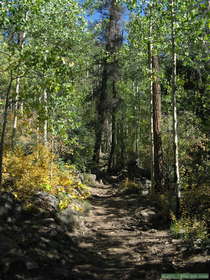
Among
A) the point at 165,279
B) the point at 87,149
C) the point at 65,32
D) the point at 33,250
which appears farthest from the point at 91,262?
the point at 87,149

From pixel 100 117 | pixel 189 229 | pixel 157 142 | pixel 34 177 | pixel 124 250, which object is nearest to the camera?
pixel 124 250

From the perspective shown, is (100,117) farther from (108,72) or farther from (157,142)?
(157,142)

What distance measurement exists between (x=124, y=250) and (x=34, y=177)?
4.01 m

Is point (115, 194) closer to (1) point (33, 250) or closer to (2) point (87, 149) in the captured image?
(2) point (87, 149)

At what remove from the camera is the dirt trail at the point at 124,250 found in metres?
5.69

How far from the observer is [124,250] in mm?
7395

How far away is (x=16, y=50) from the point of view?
7.11 meters

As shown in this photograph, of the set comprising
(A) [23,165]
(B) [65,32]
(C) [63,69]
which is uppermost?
(B) [65,32]

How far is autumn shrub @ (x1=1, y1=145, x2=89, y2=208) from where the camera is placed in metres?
9.18

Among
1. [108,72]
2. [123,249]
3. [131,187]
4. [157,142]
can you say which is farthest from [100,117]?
[123,249]

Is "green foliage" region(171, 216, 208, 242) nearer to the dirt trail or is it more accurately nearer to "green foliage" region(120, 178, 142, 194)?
the dirt trail

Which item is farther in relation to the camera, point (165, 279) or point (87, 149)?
point (87, 149)

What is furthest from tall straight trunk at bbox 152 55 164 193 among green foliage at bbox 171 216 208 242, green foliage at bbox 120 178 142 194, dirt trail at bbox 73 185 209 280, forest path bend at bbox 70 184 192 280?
green foliage at bbox 171 216 208 242

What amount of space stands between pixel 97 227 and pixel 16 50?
5.92 meters
